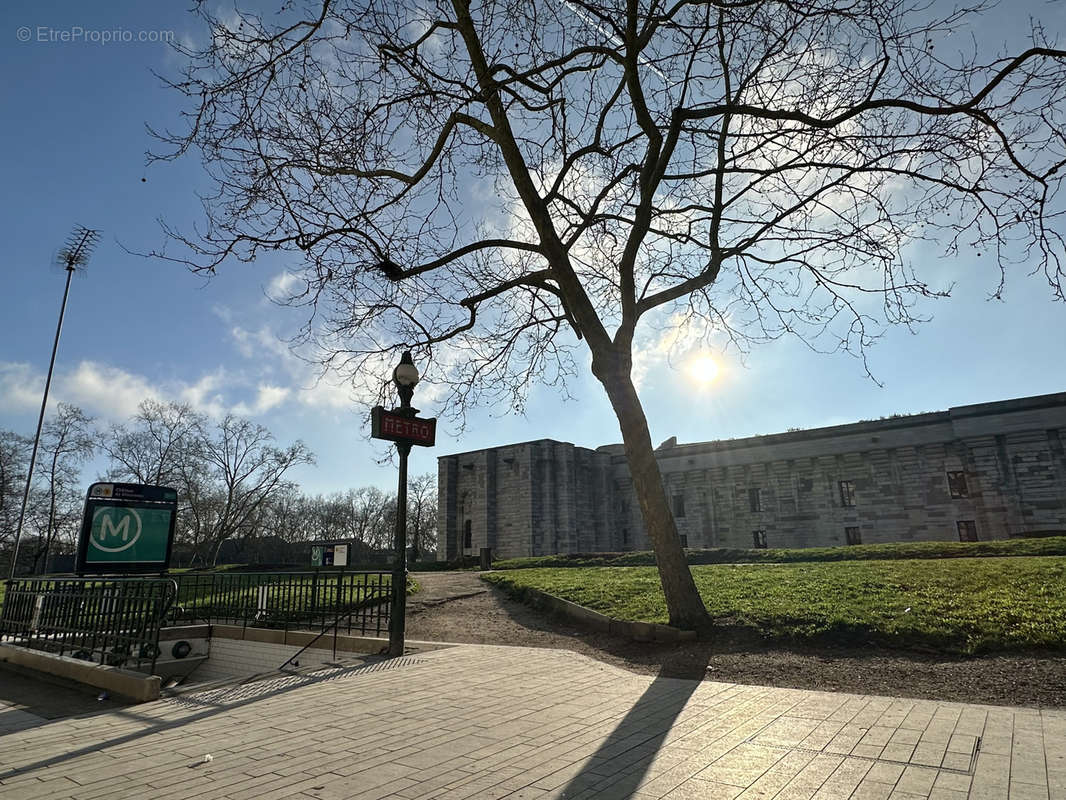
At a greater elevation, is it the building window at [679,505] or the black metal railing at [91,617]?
the building window at [679,505]

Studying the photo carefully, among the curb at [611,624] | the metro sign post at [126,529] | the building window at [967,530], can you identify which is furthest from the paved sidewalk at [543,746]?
the building window at [967,530]

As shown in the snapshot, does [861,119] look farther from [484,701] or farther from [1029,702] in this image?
[484,701]

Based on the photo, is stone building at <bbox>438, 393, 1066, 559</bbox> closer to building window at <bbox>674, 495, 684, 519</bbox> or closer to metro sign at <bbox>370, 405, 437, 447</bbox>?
building window at <bbox>674, 495, 684, 519</bbox>

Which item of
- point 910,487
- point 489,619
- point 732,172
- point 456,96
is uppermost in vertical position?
point 456,96

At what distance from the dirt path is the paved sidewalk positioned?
0.63m

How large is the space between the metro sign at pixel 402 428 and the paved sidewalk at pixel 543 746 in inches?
131

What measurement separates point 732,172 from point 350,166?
6.65 metres

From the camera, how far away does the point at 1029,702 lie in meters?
4.91

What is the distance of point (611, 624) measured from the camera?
9.40 metres

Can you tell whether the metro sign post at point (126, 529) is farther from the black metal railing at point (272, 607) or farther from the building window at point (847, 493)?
the building window at point (847, 493)

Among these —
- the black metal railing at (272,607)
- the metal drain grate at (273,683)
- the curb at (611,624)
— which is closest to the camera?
the metal drain grate at (273,683)

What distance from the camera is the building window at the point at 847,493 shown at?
3768cm

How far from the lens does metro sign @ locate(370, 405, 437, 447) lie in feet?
26.1

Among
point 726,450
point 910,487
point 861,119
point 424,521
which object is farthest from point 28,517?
point 910,487
